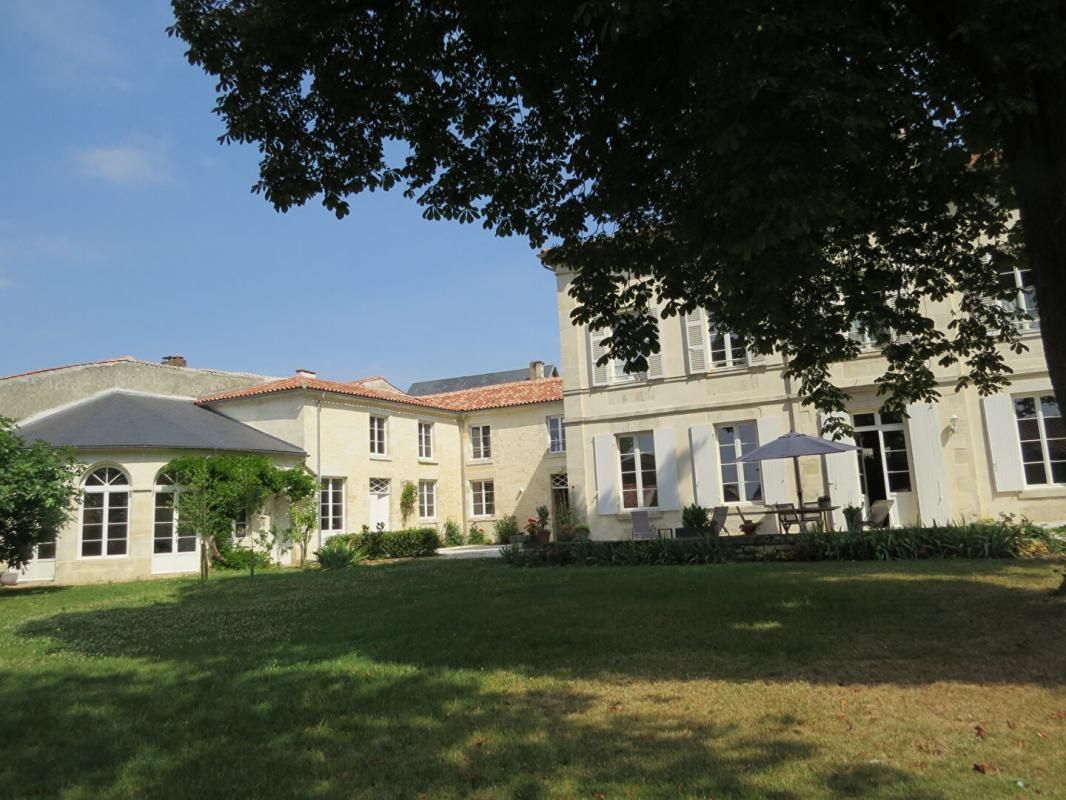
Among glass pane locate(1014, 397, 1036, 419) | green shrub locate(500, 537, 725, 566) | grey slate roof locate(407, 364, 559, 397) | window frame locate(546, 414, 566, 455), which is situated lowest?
green shrub locate(500, 537, 725, 566)

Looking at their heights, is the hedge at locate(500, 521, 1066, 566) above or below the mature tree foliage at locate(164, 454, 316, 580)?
below

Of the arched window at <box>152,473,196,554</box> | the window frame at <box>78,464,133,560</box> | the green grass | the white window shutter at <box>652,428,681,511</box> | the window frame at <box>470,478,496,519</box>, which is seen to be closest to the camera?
the green grass

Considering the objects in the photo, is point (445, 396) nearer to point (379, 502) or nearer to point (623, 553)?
point (379, 502)

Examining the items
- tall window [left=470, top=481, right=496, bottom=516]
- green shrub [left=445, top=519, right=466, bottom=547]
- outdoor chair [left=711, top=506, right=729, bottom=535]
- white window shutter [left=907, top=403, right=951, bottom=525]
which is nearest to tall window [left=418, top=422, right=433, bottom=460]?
tall window [left=470, top=481, right=496, bottom=516]

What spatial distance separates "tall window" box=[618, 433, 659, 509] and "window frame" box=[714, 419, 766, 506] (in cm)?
160

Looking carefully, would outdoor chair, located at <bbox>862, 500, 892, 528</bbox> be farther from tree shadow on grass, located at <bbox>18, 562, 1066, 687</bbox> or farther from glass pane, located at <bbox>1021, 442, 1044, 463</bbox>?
tree shadow on grass, located at <bbox>18, 562, 1066, 687</bbox>

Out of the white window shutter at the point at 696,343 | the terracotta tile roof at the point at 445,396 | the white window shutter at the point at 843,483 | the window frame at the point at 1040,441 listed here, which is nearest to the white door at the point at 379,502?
the terracotta tile roof at the point at 445,396

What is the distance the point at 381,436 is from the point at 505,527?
5444 mm

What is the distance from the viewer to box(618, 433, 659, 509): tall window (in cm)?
1892

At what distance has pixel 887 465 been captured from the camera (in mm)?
16547

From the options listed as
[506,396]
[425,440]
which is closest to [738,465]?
[506,396]

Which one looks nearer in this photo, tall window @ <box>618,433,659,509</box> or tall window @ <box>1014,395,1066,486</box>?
tall window @ <box>1014,395,1066,486</box>

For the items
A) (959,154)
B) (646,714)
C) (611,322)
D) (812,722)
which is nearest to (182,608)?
(611,322)

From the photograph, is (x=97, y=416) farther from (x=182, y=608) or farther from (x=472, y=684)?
(x=472, y=684)
